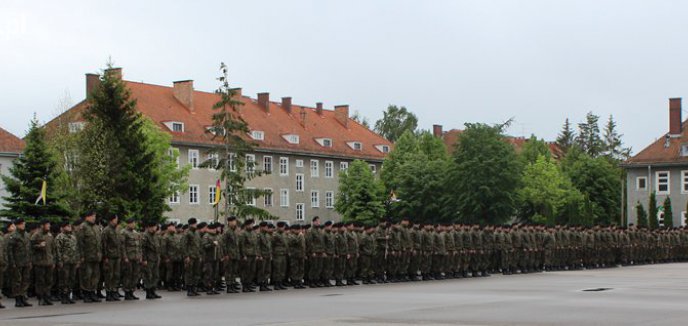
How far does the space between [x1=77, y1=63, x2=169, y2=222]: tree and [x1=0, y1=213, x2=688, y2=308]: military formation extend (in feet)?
46.4

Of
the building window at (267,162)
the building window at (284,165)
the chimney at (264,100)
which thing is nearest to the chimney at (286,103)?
the chimney at (264,100)

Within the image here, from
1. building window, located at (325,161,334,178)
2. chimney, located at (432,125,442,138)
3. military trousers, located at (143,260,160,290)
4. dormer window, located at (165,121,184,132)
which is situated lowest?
military trousers, located at (143,260,160,290)

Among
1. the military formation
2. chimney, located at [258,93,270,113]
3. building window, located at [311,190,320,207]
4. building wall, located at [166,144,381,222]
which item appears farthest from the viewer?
chimney, located at [258,93,270,113]

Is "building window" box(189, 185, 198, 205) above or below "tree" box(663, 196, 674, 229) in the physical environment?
above

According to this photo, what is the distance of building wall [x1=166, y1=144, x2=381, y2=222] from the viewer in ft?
239

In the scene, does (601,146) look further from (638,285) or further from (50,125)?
(638,285)

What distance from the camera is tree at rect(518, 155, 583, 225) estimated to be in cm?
8644

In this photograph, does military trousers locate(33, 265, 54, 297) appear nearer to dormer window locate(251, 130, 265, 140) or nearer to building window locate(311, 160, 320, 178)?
dormer window locate(251, 130, 265, 140)

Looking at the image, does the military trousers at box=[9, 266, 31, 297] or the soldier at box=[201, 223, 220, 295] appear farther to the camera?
the soldier at box=[201, 223, 220, 295]

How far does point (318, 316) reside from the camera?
57.6ft

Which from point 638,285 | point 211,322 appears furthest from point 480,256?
point 211,322

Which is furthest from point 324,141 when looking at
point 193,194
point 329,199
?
point 193,194

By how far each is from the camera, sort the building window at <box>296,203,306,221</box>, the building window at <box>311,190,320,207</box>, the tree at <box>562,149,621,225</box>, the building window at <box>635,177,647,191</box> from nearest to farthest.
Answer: the building window at <box>635,177,647,191</box>
the building window at <box>296,203,306,221</box>
the building window at <box>311,190,320,207</box>
the tree at <box>562,149,621,225</box>

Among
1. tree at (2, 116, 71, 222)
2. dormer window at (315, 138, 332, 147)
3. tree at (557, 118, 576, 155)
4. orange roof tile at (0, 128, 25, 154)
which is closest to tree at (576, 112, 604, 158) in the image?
tree at (557, 118, 576, 155)
